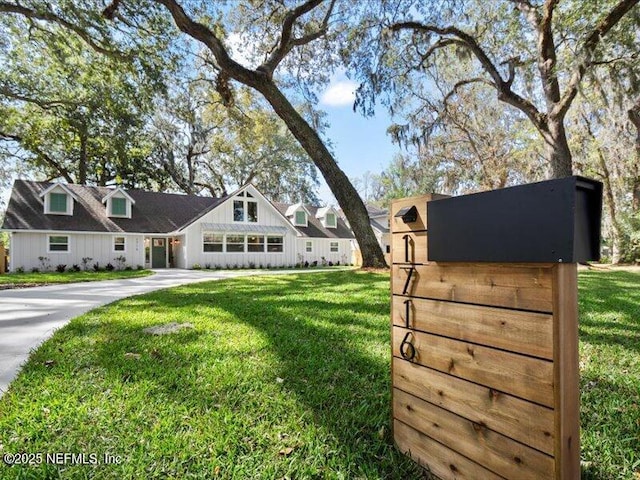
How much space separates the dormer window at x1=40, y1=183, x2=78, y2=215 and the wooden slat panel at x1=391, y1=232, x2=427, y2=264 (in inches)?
719

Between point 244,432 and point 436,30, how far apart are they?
11.7 meters

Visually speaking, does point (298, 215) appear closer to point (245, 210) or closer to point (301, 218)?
point (301, 218)

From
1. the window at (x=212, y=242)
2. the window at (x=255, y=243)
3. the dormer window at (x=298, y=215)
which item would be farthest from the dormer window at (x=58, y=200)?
the dormer window at (x=298, y=215)

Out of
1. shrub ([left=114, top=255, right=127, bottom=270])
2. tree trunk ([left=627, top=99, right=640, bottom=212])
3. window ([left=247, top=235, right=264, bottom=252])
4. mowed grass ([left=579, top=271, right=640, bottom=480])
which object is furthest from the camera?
window ([left=247, top=235, right=264, bottom=252])

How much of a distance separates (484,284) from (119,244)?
1791cm

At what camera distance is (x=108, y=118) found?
517 inches

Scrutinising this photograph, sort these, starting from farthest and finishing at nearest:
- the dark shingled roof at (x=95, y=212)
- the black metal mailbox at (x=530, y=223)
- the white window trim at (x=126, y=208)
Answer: the white window trim at (x=126, y=208) < the dark shingled roof at (x=95, y=212) < the black metal mailbox at (x=530, y=223)

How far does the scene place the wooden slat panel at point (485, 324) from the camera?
46.3 inches

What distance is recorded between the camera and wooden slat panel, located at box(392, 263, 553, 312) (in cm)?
118

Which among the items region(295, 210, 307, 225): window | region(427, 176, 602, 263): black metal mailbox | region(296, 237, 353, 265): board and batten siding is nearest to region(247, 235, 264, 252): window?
region(296, 237, 353, 265): board and batten siding

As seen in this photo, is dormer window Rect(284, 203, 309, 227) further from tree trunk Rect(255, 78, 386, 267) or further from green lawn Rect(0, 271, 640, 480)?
green lawn Rect(0, 271, 640, 480)

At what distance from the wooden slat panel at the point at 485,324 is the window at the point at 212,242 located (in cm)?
1681

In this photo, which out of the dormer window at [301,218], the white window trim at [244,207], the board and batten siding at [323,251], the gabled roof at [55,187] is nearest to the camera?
the gabled roof at [55,187]

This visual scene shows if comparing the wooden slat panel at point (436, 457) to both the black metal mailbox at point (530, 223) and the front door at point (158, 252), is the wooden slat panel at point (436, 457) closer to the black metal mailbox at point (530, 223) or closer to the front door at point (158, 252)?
the black metal mailbox at point (530, 223)
